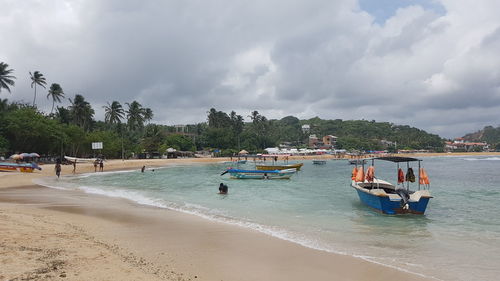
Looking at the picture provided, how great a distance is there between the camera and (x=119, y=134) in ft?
300

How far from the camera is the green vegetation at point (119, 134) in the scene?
2149 inches

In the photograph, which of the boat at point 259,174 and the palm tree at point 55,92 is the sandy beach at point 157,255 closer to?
the boat at point 259,174

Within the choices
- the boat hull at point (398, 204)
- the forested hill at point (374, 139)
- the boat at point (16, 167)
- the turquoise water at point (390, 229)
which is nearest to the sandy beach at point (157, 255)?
the turquoise water at point (390, 229)

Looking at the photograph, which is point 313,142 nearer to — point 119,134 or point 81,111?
point 119,134

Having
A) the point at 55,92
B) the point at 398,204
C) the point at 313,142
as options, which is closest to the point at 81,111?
the point at 55,92

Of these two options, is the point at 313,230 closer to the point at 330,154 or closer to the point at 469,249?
the point at 469,249

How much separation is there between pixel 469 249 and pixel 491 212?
30.4ft

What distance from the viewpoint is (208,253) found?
8375 mm

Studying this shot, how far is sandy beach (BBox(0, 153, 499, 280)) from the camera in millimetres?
6199

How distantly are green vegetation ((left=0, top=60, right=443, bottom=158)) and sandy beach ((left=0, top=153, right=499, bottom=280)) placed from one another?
161ft

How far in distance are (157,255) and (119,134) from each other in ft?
295

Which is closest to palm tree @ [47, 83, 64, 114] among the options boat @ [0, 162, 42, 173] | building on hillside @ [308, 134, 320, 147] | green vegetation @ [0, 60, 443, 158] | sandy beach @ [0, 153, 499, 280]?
green vegetation @ [0, 60, 443, 158]

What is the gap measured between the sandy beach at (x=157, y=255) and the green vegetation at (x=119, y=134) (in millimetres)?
49077

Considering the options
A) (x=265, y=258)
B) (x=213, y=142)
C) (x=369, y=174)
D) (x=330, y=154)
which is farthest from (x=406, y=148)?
(x=265, y=258)
